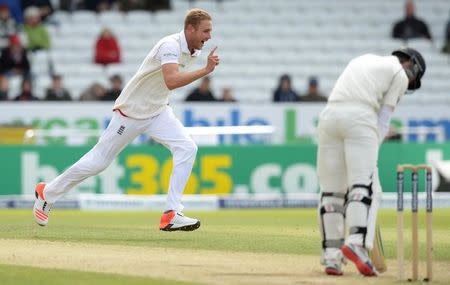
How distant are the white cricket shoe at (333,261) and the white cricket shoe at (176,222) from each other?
2644 millimetres

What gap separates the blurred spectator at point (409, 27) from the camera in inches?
930

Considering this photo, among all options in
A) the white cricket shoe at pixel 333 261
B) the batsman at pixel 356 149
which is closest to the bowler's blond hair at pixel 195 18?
the batsman at pixel 356 149

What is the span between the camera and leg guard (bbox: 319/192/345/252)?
8820 mm

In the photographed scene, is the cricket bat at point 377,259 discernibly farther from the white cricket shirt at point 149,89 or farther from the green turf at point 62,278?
the white cricket shirt at point 149,89

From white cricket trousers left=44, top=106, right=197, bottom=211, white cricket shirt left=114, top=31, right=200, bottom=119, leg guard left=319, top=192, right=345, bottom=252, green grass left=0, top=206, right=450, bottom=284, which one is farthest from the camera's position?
white cricket trousers left=44, top=106, right=197, bottom=211

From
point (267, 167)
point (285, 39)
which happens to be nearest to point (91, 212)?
point (267, 167)

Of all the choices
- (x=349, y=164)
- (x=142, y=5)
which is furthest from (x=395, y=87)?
(x=142, y=5)

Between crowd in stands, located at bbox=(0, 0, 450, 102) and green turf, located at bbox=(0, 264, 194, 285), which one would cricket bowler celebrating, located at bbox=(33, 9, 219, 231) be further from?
crowd in stands, located at bbox=(0, 0, 450, 102)

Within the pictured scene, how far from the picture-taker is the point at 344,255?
848 centimetres

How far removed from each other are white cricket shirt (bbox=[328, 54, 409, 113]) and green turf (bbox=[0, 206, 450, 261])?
1824mm

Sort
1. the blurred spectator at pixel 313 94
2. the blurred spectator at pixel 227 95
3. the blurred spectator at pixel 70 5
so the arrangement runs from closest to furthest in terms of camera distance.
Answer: the blurred spectator at pixel 227 95 → the blurred spectator at pixel 313 94 → the blurred spectator at pixel 70 5

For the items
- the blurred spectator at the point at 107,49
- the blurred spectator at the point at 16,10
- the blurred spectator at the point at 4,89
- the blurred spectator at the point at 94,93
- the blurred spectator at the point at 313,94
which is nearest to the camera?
the blurred spectator at the point at 94,93

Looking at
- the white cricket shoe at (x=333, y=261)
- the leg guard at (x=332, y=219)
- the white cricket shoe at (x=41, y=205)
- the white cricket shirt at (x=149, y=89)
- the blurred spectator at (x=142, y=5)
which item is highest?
the white cricket shirt at (x=149, y=89)

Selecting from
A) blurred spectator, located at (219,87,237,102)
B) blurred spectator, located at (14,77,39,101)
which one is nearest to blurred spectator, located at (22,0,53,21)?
blurred spectator, located at (14,77,39,101)
